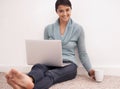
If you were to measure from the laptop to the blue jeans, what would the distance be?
62 mm

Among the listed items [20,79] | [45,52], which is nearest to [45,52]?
[45,52]

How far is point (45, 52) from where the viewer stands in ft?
5.35

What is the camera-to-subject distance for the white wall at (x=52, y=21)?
76.5 inches

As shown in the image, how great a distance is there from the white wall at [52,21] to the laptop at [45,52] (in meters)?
0.46

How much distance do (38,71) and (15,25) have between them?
2.79ft

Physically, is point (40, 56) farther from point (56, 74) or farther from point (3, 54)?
point (3, 54)

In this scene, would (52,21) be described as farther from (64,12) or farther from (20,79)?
(20,79)

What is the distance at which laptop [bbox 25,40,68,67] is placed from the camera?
1591 mm

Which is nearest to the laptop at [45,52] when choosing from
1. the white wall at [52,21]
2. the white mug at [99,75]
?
the white mug at [99,75]

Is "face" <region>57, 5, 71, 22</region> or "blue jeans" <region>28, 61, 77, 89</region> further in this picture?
"face" <region>57, 5, 71, 22</region>

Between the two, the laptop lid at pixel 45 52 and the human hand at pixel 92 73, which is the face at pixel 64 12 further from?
the human hand at pixel 92 73

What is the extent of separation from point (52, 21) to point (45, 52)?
0.53 m

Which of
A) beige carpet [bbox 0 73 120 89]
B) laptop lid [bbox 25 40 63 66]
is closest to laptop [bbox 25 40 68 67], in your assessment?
laptop lid [bbox 25 40 63 66]

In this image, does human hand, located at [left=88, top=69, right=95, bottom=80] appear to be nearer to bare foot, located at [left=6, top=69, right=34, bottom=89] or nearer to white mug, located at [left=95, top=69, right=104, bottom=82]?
white mug, located at [left=95, top=69, right=104, bottom=82]
